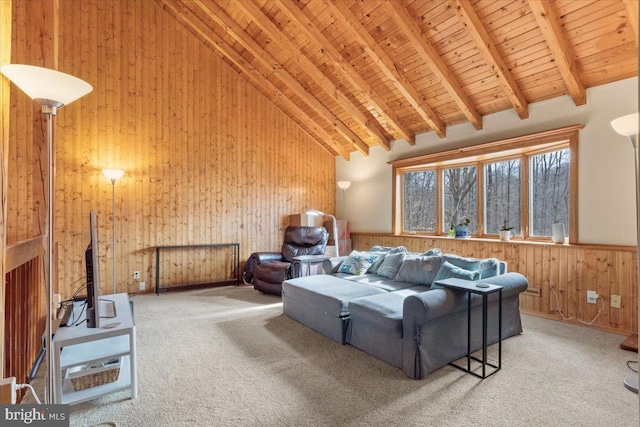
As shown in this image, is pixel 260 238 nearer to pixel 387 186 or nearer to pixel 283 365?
pixel 387 186

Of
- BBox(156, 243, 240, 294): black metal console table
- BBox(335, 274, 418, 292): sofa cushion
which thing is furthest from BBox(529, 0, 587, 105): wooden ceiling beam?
BBox(156, 243, 240, 294): black metal console table

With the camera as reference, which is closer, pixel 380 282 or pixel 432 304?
pixel 432 304

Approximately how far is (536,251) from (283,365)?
326cm

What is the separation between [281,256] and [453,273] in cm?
304

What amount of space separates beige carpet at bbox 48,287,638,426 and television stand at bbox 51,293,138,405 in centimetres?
7

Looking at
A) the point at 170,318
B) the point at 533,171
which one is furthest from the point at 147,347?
the point at 533,171

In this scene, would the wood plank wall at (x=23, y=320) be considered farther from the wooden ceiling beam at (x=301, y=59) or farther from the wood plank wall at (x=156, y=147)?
the wooden ceiling beam at (x=301, y=59)

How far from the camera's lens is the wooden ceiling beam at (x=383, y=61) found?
12.0ft

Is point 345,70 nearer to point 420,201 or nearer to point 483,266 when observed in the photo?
point 420,201

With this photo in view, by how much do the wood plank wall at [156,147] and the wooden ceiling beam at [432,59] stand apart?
3205 millimetres

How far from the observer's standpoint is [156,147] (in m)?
5.10

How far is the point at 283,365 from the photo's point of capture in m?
2.53

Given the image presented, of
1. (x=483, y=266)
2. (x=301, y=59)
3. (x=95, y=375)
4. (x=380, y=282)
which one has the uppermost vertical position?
(x=301, y=59)

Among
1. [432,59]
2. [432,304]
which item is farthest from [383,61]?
[432,304]
